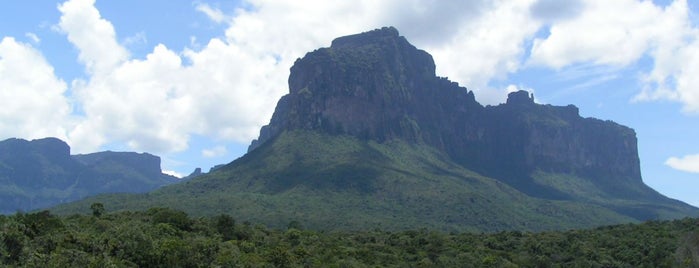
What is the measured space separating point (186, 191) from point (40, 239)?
148521 millimetres

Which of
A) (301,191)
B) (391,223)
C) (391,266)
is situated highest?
(301,191)

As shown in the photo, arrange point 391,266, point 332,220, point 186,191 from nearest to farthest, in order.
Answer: point 391,266 < point 332,220 < point 186,191

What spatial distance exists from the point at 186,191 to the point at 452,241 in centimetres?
12337

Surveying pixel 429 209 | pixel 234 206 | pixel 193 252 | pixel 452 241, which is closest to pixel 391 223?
pixel 429 209

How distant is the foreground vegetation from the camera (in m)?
49.1

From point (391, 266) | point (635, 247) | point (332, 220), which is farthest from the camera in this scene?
point (332, 220)

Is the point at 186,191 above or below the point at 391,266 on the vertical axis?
above

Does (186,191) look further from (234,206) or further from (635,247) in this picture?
(635,247)

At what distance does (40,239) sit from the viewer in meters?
50.2

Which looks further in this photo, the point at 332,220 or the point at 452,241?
the point at 332,220

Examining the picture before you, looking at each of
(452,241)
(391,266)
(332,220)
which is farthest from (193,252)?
(332,220)

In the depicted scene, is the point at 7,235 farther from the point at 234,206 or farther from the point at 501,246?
the point at 234,206

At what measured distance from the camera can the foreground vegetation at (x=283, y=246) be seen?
49.1 m

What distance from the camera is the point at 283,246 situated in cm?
6838
